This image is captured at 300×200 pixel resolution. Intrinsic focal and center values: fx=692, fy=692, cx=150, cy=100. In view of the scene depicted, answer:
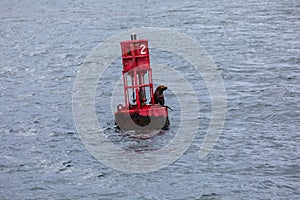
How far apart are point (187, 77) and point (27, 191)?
19811 millimetres

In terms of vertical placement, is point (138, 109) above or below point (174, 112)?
above

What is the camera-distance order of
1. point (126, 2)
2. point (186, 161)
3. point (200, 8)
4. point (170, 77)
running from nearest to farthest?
point (186, 161)
point (170, 77)
point (200, 8)
point (126, 2)

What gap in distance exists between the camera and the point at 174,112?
3394 cm

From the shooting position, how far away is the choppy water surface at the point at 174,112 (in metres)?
24.6

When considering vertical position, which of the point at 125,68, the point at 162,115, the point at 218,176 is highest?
the point at 125,68

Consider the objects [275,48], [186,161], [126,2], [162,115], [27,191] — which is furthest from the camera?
[126,2]

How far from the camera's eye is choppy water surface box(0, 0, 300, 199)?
24578 mm

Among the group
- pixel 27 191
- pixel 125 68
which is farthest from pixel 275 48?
pixel 27 191

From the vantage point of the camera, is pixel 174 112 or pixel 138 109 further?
pixel 174 112

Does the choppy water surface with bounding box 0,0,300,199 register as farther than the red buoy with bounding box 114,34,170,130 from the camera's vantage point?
No

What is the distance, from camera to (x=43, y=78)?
142ft

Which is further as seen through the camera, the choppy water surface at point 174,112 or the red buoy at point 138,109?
the red buoy at point 138,109

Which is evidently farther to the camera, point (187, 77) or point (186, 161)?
point (187, 77)

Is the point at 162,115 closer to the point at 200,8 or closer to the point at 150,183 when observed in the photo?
the point at 150,183
